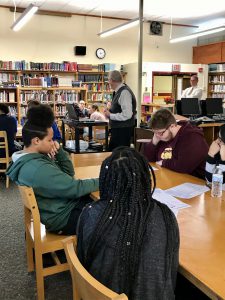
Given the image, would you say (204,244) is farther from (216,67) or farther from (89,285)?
(216,67)

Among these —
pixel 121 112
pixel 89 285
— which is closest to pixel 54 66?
pixel 121 112

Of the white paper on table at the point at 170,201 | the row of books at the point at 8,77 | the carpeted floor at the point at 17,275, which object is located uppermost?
the row of books at the point at 8,77

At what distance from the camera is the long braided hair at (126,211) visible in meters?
1.14

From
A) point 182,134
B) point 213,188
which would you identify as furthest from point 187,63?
point 213,188

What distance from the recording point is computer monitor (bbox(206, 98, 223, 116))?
673 centimetres

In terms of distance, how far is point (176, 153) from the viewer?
2.53 metres

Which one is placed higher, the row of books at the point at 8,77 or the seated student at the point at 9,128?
the row of books at the point at 8,77

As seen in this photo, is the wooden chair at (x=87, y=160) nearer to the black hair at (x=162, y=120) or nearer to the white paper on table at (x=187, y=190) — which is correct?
the black hair at (x=162, y=120)

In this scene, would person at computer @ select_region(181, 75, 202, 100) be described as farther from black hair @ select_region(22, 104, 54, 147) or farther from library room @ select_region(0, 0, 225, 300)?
black hair @ select_region(22, 104, 54, 147)

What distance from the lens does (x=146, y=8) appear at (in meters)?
8.12

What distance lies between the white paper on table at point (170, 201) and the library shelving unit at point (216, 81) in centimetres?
911

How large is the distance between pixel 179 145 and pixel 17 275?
1.54m

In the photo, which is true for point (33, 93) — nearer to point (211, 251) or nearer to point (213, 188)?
point (213, 188)

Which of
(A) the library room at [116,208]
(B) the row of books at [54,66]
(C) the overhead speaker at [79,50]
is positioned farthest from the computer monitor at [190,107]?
(C) the overhead speaker at [79,50]
